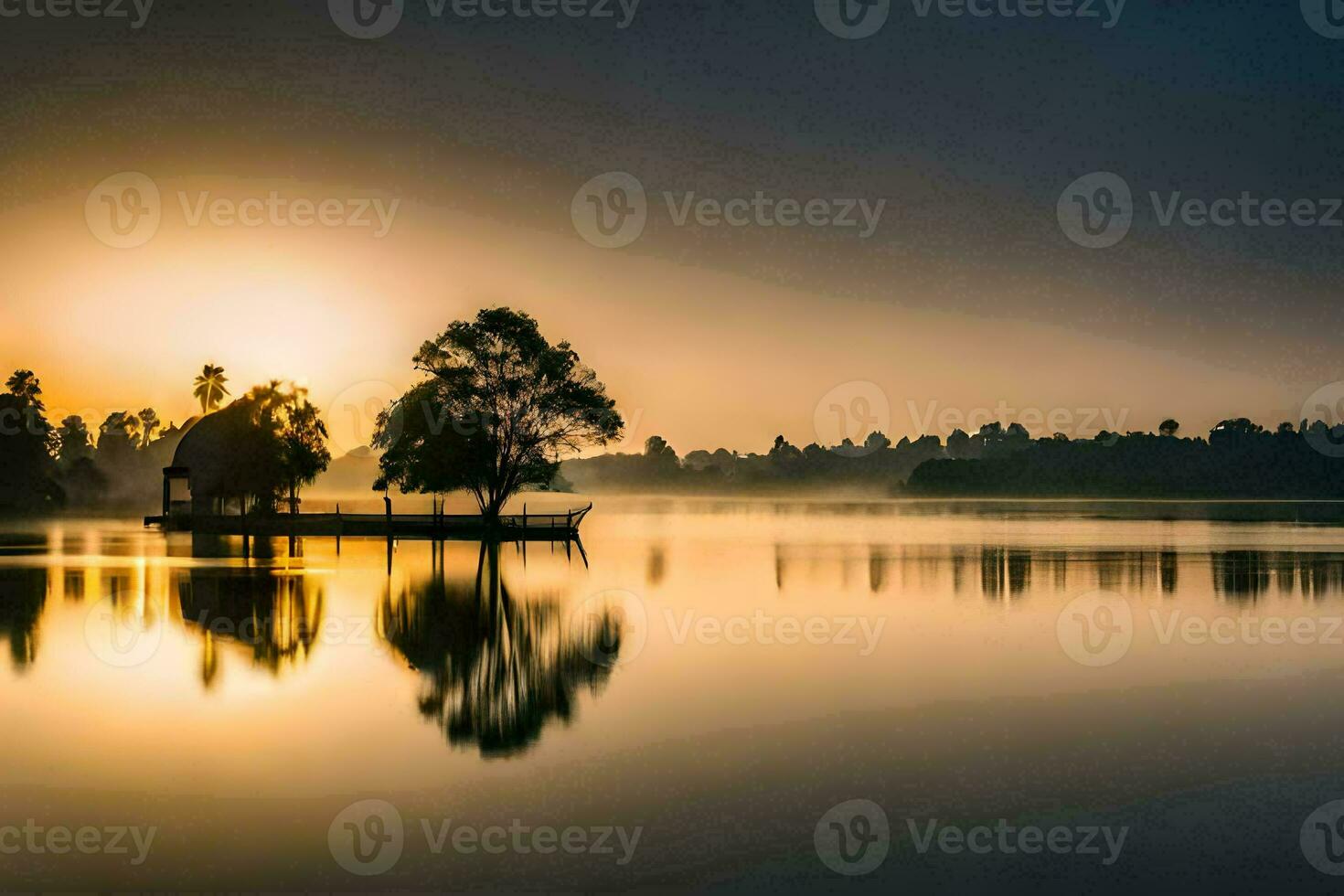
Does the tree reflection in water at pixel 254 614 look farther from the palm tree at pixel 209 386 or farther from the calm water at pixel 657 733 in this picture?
the palm tree at pixel 209 386

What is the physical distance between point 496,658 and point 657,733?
6.80 m

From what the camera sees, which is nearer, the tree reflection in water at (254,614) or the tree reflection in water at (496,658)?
the tree reflection in water at (496,658)

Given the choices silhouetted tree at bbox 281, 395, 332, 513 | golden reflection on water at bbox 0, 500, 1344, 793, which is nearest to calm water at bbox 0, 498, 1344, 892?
golden reflection on water at bbox 0, 500, 1344, 793

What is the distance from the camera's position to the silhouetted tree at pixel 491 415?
62.8m

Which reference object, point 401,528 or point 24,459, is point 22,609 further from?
point 24,459

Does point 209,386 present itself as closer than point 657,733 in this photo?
No

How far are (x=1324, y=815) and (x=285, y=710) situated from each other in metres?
15.0

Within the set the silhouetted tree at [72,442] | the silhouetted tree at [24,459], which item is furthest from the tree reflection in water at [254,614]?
the silhouetted tree at [72,442]

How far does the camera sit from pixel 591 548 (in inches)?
2598

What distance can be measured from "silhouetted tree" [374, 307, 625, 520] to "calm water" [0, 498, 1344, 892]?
2571cm

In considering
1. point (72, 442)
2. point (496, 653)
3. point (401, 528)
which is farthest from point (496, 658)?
point (72, 442)

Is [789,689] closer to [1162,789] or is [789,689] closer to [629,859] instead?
[1162,789]

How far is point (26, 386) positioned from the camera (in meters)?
119

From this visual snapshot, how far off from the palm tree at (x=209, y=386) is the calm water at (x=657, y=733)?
11782 cm
